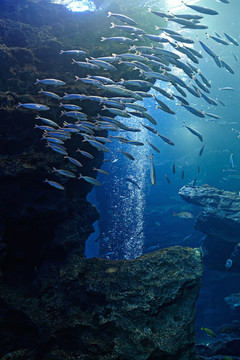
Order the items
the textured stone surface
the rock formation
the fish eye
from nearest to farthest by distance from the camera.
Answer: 1. the rock formation
2. the fish eye
3. the textured stone surface

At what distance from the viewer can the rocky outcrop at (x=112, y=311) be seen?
354 cm

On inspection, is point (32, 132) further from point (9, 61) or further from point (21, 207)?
point (9, 61)

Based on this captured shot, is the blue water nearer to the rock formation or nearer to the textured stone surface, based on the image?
the textured stone surface

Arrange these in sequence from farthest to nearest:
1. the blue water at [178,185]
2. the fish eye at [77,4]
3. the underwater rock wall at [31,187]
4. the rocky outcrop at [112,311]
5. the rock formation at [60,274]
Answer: the blue water at [178,185], the fish eye at [77,4], the underwater rock wall at [31,187], the rock formation at [60,274], the rocky outcrop at [112,311]

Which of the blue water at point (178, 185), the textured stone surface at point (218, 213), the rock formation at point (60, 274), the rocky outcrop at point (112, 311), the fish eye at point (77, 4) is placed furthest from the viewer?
the blue water at point (178, 185)

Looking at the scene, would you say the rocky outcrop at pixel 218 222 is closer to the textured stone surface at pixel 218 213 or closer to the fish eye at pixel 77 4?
the textured stone surface at pixel 218 213

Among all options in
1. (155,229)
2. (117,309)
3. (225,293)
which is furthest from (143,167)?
(117,309)

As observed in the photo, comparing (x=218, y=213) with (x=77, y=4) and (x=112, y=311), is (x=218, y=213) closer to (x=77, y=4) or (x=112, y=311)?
(x=112, y=311)

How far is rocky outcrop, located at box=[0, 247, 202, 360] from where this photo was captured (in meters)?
3.54

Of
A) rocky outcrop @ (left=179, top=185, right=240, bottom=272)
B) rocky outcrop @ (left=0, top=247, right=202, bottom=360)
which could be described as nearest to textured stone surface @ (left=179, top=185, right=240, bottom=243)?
rocky outcrop @ (left=179, top=185, right=240, bottom=272)

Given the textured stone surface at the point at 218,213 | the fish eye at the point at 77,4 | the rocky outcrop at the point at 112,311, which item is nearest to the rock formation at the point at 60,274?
the rocky outcrop at the point at 112,311

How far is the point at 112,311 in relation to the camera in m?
3.96

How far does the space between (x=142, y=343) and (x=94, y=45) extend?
8488 mm

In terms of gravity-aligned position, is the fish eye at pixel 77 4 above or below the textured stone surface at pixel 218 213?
above
